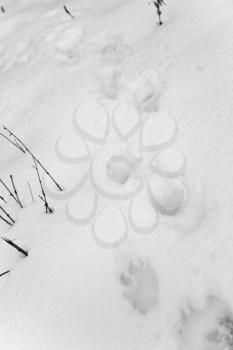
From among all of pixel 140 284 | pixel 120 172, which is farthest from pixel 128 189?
pixel 140 284

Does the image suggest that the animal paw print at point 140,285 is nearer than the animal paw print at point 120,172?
Yes

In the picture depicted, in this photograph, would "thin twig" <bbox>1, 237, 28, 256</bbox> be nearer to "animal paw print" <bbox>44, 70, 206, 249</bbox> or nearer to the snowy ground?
the snowy ground

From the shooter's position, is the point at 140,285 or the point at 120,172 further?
the point at 120,172

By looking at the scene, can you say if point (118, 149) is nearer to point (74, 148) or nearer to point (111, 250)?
point (74, 148)

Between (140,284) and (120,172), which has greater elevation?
(120,172)

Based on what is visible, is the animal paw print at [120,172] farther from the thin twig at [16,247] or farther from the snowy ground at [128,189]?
the thin twig at [16,247]

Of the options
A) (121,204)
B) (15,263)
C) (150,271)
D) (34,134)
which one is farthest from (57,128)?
(150,271)

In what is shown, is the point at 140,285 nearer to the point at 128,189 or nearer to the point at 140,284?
the point at 140,284

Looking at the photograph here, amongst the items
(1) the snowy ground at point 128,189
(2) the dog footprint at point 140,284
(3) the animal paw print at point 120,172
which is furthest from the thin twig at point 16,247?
(2) the dog footprint at point 140,284
